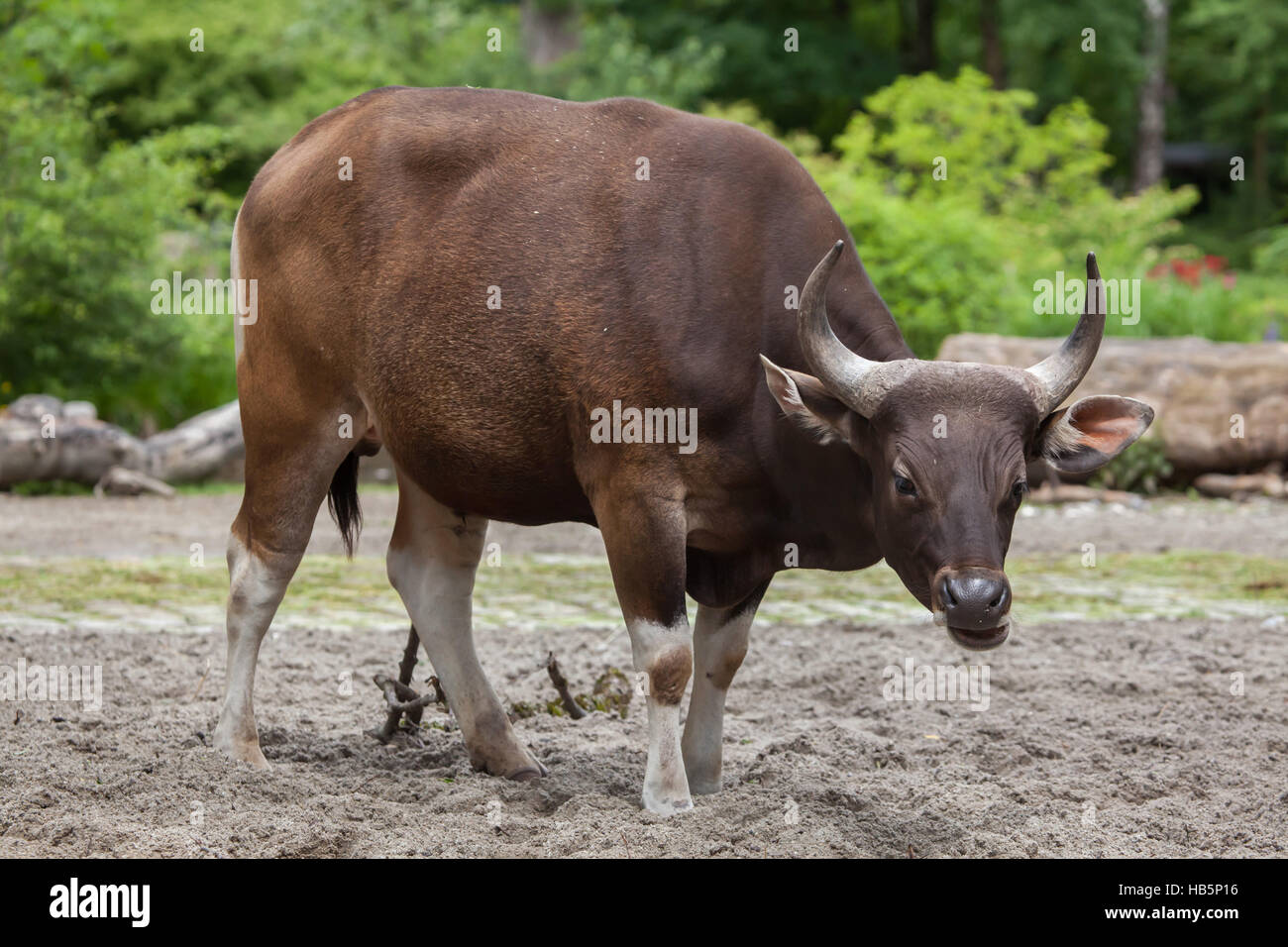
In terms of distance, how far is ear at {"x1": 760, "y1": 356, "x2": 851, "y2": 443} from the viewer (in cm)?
431

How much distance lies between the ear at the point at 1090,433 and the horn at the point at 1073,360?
0.11m

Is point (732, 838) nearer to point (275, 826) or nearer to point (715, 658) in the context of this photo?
point (715, 658)

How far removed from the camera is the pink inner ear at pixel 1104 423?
448 cm

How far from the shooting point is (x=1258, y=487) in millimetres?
13656

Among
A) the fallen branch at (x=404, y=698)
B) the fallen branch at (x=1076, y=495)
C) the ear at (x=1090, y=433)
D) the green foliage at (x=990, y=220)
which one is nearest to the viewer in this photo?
the ear at (x=1090, y=433)

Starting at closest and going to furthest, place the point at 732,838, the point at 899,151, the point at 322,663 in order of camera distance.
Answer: the point at 732,838 → the point at 322,663 → the point at 899,151

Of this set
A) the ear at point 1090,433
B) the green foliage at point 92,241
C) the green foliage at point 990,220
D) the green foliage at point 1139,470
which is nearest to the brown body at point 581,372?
the ear at point 1090,433

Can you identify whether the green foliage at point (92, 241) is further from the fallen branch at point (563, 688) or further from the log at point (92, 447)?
the fallen branch at point (563, 688)

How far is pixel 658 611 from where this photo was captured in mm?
4570

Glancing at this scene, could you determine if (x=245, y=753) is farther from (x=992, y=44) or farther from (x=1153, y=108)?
(x=1153, y=108)

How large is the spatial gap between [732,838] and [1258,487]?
35.7 ft

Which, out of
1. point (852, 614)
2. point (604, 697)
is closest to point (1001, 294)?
point (852, 614)

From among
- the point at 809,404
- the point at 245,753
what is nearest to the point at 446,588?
the point at 245,753

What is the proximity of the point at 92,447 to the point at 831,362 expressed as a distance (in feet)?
33.6
